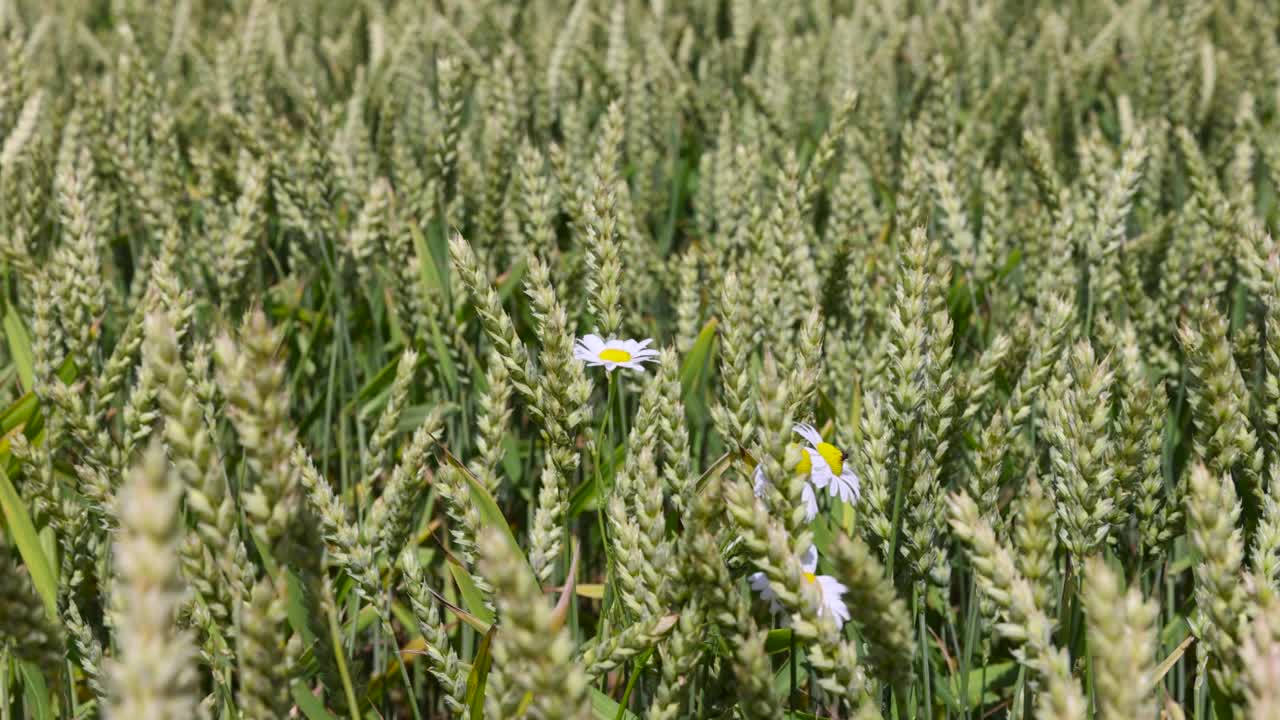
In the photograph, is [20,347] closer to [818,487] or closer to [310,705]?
[310,705]

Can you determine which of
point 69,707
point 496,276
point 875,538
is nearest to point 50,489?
point 69,707

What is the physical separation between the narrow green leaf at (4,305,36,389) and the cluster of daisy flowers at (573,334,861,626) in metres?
0.98

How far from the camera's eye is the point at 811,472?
1.43 meters

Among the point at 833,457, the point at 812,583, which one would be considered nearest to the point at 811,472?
the point at 833,457

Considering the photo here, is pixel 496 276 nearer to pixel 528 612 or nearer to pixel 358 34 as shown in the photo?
pixel 358 34

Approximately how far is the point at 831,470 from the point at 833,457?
61 millimetres

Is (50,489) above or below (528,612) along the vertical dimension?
below

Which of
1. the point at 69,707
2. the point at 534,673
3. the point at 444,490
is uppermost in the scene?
the point at 534,673

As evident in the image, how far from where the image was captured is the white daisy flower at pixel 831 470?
1.43 m

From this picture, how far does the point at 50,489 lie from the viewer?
4.07ft

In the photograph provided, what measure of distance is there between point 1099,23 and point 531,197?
3.22 metres

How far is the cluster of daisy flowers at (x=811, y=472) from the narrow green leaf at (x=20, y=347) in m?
0.98

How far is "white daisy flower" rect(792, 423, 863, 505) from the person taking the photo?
1.43 meters

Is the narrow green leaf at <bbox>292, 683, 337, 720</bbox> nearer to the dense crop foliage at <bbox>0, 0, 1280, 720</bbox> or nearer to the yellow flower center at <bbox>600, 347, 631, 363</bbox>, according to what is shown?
the dense crop foliage at <bbox>0, 0, 1280, 720</bbox>
